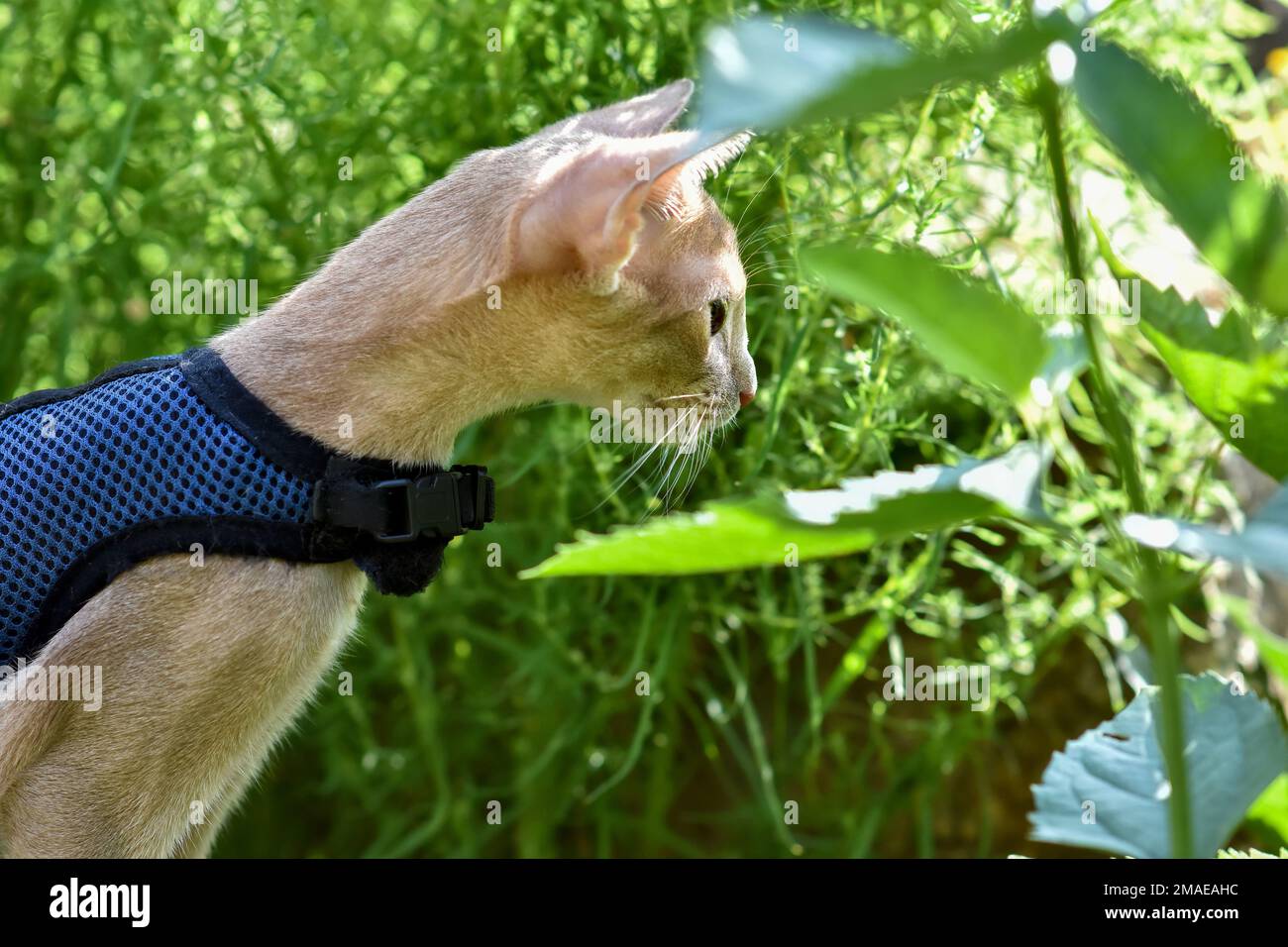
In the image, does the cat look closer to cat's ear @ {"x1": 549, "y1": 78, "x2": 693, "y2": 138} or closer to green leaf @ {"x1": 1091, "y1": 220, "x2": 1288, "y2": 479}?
cat's ear @ {"x1": 549, "y1": 78, "x2": 693, "y2": 138}

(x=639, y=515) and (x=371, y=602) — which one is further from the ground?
(x=639, y=515)

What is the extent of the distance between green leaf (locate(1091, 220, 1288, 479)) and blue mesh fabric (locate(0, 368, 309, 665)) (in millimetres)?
542

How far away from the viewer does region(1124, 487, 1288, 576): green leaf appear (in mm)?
377

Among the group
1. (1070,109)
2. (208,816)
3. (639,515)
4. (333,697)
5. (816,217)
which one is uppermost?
(1070,109)

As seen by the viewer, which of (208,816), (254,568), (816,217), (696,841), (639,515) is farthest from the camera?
(696,841)

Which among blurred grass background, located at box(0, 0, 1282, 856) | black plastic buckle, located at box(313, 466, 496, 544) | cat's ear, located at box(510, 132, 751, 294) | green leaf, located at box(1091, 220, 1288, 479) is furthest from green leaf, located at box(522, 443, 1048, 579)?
blurred grass background, located at box(0, 0, 1282, 856)

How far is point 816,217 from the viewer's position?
1157 millimetres

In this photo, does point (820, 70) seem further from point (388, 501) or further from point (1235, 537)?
point (388, 501)

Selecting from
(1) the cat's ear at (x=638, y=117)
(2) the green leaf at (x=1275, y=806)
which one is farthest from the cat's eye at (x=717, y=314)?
(2) the green leaf at (x=1275, y=806)

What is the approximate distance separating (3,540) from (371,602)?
626 mm

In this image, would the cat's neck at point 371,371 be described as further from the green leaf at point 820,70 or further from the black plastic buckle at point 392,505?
the green leaf at point 820,70

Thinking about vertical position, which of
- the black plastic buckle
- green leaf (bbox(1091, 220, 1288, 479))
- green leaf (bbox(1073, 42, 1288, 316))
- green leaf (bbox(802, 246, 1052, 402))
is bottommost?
the black plastic buckle
